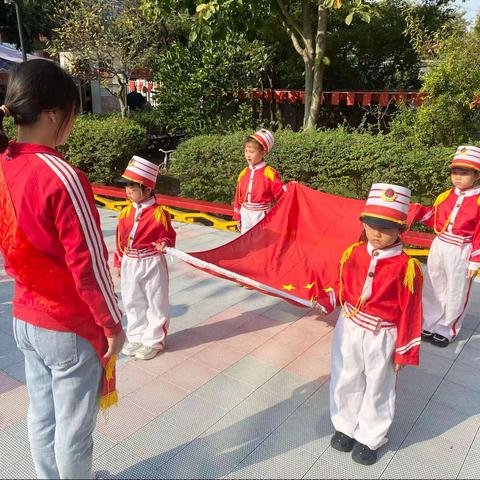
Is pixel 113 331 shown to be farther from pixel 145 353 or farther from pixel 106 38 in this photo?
pixel 106 38

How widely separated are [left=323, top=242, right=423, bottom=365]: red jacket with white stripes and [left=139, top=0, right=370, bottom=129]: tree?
4533 mm

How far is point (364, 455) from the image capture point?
8.62ft

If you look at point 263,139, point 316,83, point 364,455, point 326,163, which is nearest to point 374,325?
point 364,455

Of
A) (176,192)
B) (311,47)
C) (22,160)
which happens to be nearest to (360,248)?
(22,160)

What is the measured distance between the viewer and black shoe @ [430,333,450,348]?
3947mm

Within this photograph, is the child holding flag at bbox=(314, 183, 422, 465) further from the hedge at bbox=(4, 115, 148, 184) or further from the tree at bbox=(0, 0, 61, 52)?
the tree at bbox=(0, 0, 61, 52)

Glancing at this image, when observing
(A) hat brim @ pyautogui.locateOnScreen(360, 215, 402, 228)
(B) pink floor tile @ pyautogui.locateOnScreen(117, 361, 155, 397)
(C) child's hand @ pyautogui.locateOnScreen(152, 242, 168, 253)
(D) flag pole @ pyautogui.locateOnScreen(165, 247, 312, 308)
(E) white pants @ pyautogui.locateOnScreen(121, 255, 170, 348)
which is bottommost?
(B) pink floor tile @ pyautogui.locateOnScreen(117, 361, 155, 397)

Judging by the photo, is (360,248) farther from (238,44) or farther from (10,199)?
(238,44)

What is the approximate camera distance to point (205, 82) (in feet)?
33.8

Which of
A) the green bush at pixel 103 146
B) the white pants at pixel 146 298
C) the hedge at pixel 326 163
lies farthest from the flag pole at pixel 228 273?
the green bush at pixel 103 146

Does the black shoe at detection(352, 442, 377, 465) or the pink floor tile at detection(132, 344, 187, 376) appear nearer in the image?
the black shoe at detection(352, 442, 377, 465)

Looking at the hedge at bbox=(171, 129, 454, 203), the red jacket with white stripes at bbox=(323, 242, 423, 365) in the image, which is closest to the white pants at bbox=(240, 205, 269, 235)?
the hedge at bbox=(171, 129, 454, 203)

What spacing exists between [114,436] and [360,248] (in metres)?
1.83

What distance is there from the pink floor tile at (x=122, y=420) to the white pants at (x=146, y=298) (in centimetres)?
68
